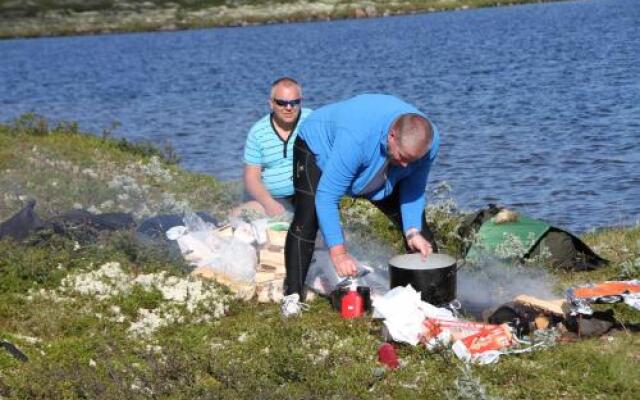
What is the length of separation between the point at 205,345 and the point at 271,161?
11.0 ft

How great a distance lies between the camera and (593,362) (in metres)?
6.81

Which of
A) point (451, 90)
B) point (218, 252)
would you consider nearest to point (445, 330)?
point (218, 252)

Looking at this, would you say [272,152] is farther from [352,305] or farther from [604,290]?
[604,290]

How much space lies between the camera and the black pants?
801 cm

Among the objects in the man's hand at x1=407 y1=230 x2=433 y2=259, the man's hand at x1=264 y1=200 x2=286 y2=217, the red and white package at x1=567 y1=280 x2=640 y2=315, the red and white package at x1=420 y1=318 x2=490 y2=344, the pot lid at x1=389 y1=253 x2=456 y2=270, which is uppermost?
the man's hand at x1=407 y1=230 x2=433 y2=259

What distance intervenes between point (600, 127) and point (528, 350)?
14.8m

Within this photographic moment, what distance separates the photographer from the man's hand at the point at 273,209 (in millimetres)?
10445

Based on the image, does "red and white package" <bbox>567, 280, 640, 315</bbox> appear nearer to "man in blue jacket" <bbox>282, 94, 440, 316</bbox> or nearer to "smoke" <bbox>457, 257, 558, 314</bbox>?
"smoke" <bbox>457, 257, 558, 314</bbox>

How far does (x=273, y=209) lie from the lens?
10445mm

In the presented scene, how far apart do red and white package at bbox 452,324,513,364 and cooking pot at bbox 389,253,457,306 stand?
0.72 m

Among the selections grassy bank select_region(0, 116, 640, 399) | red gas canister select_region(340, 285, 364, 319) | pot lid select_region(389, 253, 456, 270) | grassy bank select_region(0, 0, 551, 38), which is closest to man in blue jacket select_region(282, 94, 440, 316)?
pot lid select_region(389, 253, 456, 270)

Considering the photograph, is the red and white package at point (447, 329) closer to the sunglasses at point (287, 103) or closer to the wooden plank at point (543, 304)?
the wooden plank at point (543, 304)

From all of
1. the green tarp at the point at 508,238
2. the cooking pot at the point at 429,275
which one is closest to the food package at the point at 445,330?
the cooking pot at the point at 429,275

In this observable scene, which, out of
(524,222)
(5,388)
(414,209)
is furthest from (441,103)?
(5,388)
